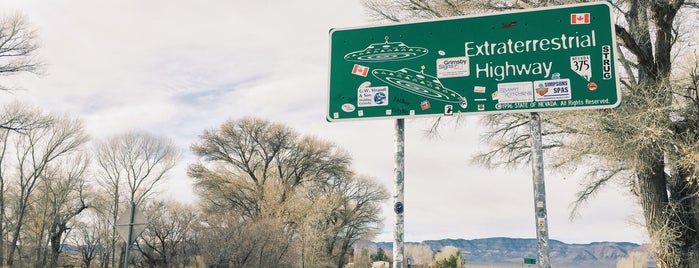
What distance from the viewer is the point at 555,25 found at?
7738 mm

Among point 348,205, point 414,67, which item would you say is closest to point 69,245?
point 348,205

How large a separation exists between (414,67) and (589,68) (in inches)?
101

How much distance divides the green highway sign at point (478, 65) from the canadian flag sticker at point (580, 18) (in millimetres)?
14

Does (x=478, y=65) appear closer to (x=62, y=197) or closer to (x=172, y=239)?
(x=172, y=239)

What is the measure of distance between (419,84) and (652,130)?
6.08 metres

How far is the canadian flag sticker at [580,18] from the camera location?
764 cm

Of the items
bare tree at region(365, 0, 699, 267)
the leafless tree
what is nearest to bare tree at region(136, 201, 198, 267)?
the leafless tree

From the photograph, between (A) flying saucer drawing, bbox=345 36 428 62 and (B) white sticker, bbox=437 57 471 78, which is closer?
Answer: (B) white sticker, bbox=437 57 471 78

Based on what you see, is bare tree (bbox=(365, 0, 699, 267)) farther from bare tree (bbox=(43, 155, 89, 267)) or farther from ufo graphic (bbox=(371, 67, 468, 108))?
bare tree (bbox=(43, 155, 89, 267))

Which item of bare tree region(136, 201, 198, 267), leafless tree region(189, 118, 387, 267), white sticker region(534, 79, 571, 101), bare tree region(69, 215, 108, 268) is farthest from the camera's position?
bare tree region(69, 215, 108, 268)

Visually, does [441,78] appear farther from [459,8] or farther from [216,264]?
[216,264]

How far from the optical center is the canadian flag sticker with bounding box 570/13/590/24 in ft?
25.1

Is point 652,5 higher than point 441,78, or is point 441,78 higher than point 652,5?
point 652,5

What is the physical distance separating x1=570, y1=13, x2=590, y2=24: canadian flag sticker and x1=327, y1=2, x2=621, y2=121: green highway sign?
0.5 inches
